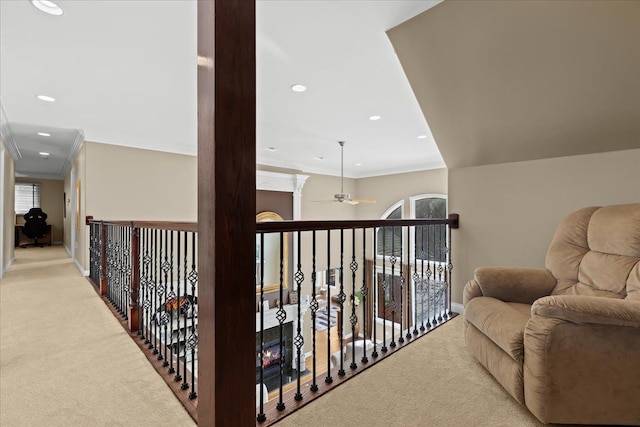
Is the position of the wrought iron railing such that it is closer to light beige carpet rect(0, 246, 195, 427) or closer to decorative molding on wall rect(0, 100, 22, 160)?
light beige carpet rect(0, 246, 195, 427)

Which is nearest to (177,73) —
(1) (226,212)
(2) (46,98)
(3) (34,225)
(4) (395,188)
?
(2) (46,98)

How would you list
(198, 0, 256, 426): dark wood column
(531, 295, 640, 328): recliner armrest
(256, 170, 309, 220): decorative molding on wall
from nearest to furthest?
(198, 0, 256, 426): dark wood column → (531, 295, 640, 328): recliner armrest → (256, 170, 309, 220): decorative molding on wall

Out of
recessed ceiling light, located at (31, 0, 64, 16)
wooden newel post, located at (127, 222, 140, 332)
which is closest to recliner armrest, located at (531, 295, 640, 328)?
wooden newel post, located at (127, 222, 140, 332)

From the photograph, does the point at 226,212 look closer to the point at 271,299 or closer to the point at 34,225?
the point at 271,299

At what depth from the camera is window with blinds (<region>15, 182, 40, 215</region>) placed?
973cm

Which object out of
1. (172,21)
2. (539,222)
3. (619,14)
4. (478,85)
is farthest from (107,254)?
Result: (619,14)

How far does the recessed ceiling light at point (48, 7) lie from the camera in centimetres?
203

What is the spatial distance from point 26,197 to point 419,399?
12.9m

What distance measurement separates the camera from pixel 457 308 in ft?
9.94

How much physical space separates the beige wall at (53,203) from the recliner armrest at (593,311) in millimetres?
12967

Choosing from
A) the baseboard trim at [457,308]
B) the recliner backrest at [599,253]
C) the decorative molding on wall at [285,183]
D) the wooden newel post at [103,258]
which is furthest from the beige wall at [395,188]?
the wooden newel post at [103,258]

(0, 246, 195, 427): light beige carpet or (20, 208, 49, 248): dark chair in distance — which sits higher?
(20, 208, 49, 248): dark chair in distance

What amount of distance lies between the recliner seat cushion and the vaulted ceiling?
→ 138 centimetres

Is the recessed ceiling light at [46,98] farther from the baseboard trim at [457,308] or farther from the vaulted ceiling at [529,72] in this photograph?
the baseboard trim at [457,308]
